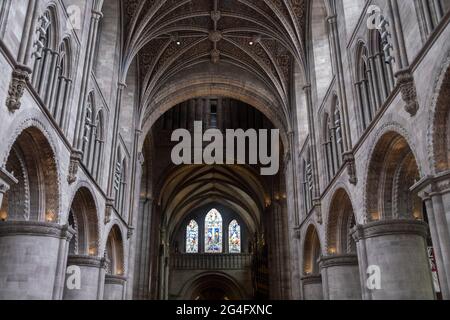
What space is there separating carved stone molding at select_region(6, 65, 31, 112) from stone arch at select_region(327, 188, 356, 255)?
36.1ft

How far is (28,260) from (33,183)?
2.06 metres

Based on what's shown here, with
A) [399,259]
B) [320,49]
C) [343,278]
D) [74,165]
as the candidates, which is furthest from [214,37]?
[399,259]

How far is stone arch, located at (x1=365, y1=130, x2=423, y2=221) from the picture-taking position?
12.5 metres

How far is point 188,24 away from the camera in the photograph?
24.0 metres

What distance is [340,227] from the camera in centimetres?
1736

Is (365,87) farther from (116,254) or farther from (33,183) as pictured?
(116,254)

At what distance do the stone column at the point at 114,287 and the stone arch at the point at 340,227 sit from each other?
31.9 feet

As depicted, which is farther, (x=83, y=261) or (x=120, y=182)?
(x=120, y=182)

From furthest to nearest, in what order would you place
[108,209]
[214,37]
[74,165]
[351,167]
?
[214,37] < [108,209] < [351,167] < [74,165]

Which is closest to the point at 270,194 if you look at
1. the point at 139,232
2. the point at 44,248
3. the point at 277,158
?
the point at 277,158

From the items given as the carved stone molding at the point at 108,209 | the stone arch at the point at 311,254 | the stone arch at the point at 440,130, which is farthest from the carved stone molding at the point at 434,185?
the carved stone molding at the point at 108,209

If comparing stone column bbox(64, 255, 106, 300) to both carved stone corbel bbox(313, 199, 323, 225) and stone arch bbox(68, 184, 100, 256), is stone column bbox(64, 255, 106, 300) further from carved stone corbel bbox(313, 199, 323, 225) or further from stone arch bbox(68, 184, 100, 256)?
carved stone corbel bbox(313, 199, 323, 225)

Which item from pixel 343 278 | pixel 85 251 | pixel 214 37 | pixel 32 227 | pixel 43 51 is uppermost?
pixel 214 37

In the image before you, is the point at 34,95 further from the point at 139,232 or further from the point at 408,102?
the point at 139,232
